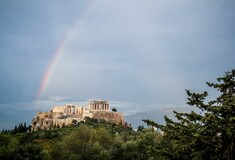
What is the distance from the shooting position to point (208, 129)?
17.2m

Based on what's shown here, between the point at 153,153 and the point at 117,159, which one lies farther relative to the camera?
the point at 117,159

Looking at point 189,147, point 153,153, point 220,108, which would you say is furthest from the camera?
point 153,153

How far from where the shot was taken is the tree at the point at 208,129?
659 inches

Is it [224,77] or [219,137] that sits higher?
[224,77]

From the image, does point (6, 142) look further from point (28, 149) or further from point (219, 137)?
point (219, 137)

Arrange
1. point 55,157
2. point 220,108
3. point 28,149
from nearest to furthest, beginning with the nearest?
point 220,108 → point 28,149 → point 55,157

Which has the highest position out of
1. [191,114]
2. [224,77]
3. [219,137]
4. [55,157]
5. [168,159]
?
[224,77]

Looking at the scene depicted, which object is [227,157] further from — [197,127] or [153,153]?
[153,153]

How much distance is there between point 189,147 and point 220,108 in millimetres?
3078

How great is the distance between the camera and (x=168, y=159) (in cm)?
1944

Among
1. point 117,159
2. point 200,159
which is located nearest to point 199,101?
point 200,159

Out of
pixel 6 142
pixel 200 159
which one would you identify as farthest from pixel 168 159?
pixel 6 142

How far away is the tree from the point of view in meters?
16.8

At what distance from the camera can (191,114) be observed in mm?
18719
